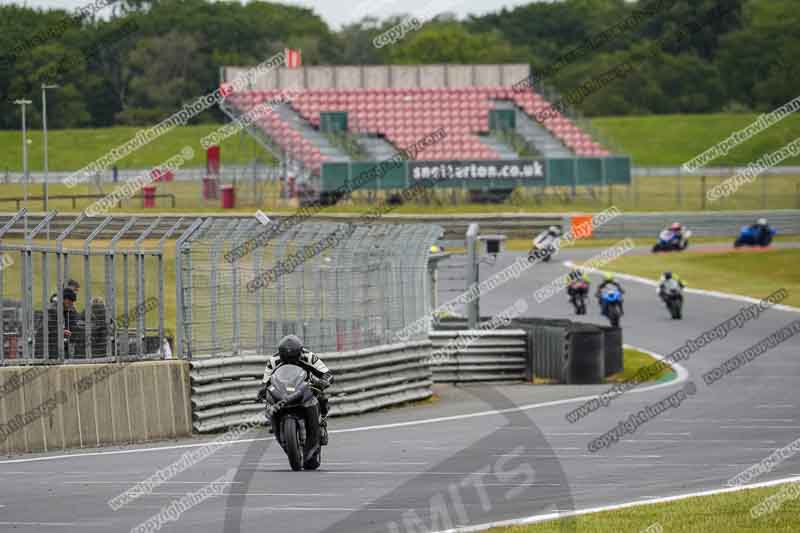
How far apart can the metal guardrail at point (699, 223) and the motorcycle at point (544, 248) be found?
7821 millimetres

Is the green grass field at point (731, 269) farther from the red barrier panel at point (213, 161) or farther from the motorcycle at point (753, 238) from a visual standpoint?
the red barrier panel at point (213, 161)

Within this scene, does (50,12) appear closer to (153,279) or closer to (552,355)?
(552,355)

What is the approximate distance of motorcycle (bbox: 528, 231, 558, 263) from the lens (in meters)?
49.3

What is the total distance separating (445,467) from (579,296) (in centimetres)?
2418

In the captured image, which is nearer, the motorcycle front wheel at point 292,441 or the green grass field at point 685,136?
the motorcycle front wheel at point 292,441

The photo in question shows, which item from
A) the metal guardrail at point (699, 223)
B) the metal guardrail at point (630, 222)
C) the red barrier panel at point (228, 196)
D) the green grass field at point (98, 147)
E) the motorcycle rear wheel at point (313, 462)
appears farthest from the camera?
the metal guardrail at point (699, 223)

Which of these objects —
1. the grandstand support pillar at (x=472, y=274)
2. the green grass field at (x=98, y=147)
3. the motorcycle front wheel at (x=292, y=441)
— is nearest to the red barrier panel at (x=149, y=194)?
the green grass field at (x=98, y=147)

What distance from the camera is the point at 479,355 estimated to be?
27.1 meters

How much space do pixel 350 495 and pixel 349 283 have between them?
31.3 feet

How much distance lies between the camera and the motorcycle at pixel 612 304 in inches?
1404

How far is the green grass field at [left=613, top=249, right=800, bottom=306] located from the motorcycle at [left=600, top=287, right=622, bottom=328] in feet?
26.1

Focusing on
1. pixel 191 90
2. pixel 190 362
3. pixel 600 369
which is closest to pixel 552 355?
pixel 600 369

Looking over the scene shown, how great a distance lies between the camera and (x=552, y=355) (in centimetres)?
2742

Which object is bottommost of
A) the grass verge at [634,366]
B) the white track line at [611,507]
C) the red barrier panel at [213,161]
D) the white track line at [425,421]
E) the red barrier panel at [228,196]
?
the grass verge at [634,366]
